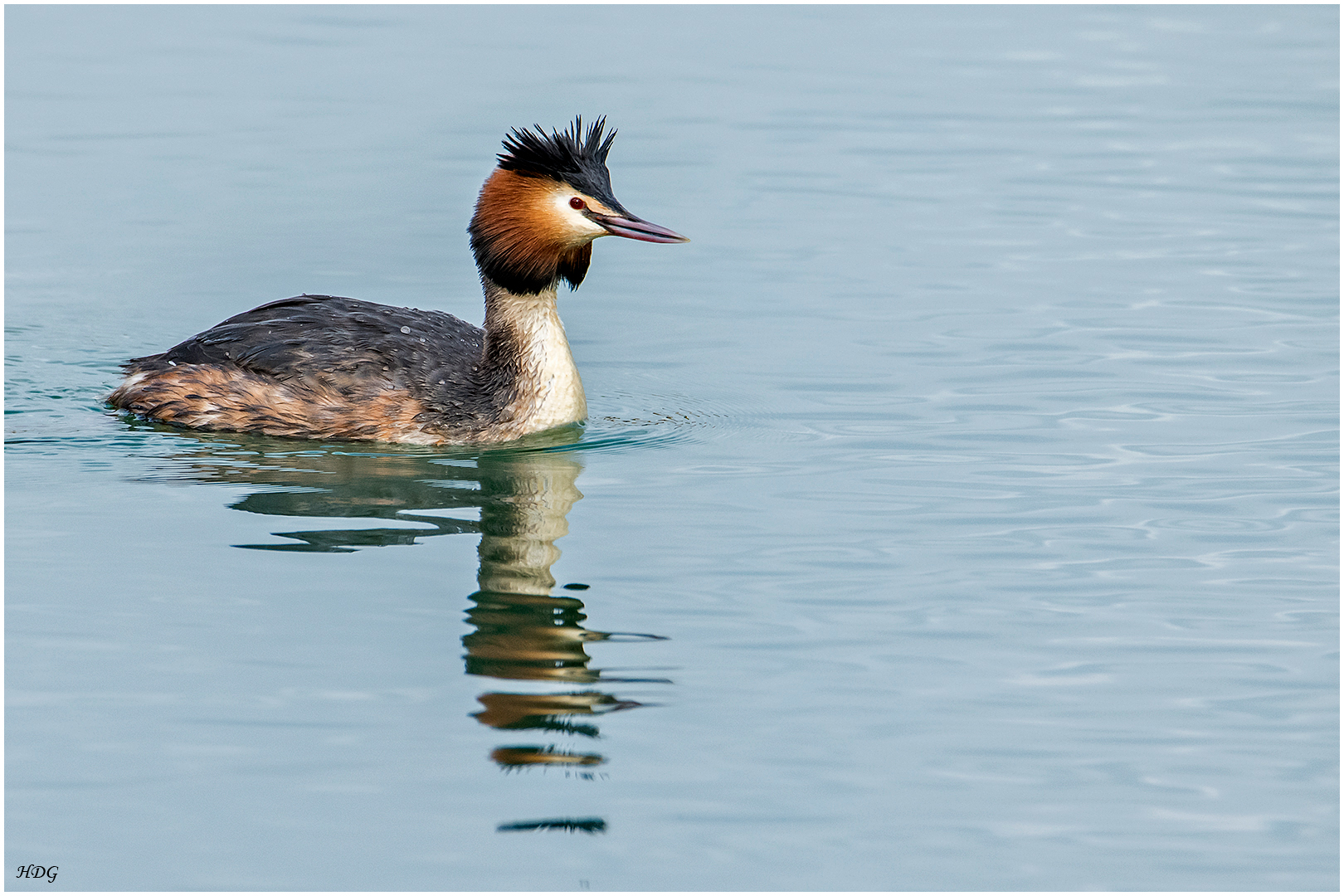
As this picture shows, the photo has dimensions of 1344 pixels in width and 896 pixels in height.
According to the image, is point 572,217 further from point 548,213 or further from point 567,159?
point 567,159

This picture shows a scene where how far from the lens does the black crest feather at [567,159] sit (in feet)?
35.4

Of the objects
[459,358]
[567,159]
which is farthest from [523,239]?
[459,358]

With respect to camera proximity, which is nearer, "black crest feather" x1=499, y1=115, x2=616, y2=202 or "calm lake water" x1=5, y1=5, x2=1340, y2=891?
"calm lake water" x1=5, y1=5, x2=1340, y2=891

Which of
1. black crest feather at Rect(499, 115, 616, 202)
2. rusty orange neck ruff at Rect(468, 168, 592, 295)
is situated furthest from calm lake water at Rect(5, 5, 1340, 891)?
black crest feather at Rect(499, 115, 616, 202)

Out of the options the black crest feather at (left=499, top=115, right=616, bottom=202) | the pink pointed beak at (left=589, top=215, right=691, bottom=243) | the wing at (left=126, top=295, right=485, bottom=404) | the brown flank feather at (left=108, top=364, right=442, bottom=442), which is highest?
the black crest feather at (left=499, top=115, right=616, bottom=202)

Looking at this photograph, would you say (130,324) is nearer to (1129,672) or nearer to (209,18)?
(1129,672)

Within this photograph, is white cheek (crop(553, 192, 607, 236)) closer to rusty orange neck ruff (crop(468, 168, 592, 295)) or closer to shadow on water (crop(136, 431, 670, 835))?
rusty orange neck ruff (crop(468, 168, 592, 295))

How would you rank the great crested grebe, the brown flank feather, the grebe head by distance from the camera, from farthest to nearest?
the brown flank feather
the great crested grebe
the grebe head

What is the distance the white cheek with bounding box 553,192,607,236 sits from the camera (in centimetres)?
1085

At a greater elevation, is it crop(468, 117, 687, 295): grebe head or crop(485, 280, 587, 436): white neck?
crop(468, 117, 687, 295): grebe head

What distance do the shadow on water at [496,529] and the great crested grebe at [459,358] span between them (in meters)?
0.16

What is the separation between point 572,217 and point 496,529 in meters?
2.17

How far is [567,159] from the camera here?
1086 centimetres

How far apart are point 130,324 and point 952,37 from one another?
1315 centimetres
